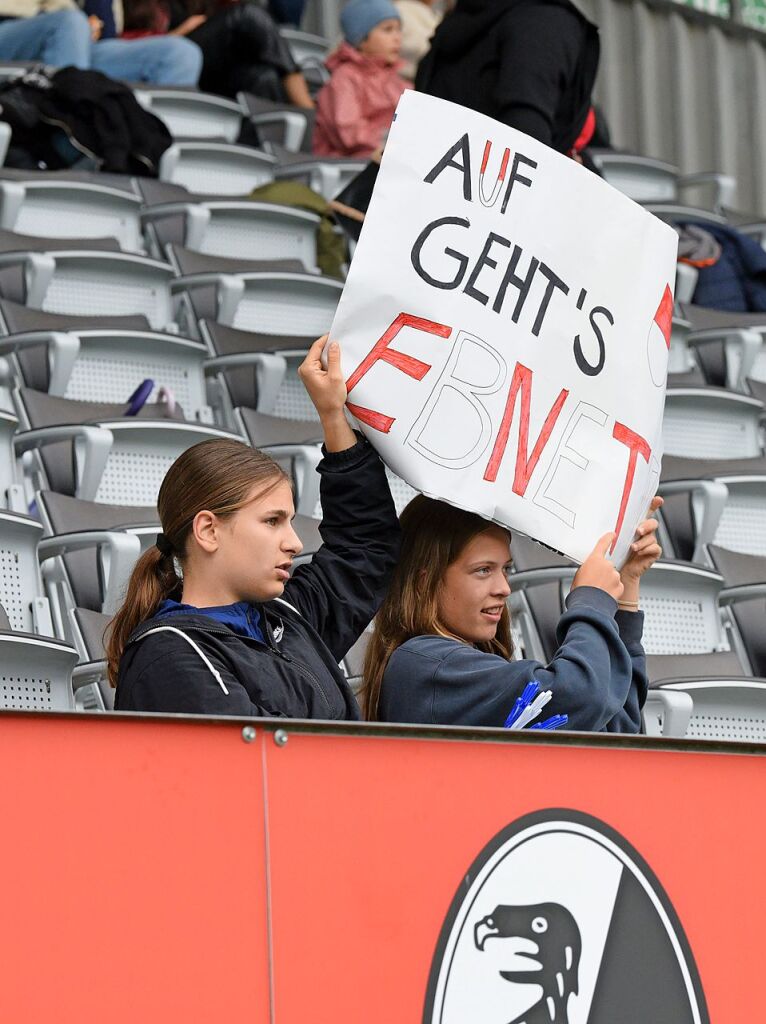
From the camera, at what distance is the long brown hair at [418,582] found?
228 centimetres

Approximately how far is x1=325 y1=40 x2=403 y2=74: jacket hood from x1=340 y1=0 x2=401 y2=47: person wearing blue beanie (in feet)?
0.15

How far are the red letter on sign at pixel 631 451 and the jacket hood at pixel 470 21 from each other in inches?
67.6

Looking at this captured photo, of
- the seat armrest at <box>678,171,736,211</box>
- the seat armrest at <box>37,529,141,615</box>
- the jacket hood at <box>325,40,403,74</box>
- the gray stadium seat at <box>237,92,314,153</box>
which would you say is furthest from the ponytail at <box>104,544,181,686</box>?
the seat armrest at <box>678,171,736,211</box>

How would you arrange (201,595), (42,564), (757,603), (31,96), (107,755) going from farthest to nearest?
(31,96), (757,603), (42,564), (201,595), (107,755)

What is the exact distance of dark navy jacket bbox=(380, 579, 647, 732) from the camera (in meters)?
2.09

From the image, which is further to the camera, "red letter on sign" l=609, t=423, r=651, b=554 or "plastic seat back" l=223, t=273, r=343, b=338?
"plastic seat back" l=223, t=273, r=343, b=338

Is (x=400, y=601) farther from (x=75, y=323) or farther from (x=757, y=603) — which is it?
(x=75, y=323)

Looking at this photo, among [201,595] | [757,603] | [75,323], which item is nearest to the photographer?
[201,595]

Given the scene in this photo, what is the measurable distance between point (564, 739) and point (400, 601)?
2.06ft

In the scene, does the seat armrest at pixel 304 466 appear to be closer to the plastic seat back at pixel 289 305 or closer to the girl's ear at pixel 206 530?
the plastic seat back at pixel 289 305

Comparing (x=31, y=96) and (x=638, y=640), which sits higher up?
(x=31, y=96)

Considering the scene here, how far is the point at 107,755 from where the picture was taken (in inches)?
61.7

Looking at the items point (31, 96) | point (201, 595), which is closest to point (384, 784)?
point (201, 595)

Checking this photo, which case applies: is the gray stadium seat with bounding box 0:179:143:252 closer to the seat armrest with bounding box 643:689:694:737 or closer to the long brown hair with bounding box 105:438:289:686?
the seat armrest with bounding box 643:689:694:737
